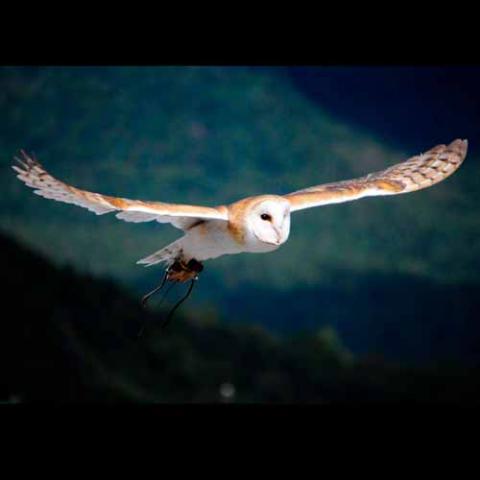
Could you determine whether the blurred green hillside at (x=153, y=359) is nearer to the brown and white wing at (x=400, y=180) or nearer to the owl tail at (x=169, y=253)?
the owl tail at (x=169, y=253)

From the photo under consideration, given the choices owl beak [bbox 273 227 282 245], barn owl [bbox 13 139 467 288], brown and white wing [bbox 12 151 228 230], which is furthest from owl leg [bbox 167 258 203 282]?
owl beak [bbox 273 227 282 245]

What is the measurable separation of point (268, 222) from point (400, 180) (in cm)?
79

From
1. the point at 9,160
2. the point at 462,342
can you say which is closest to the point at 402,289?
the point at 462,342

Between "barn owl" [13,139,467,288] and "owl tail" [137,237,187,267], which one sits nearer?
"barn owl" [13,139,467,288]

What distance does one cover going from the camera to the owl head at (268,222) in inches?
116

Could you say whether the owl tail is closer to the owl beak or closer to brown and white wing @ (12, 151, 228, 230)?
brown and white wing @ (12, 151, 228, 230)

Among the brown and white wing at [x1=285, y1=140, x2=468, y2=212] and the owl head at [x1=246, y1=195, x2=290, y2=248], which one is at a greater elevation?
the brown and white wing at [x1=285, y1=140, x2=468, y2=212]

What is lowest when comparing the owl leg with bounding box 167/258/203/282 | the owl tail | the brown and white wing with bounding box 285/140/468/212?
the owl leg with bounding box 167/258/203/282

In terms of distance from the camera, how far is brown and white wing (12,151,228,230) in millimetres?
2764

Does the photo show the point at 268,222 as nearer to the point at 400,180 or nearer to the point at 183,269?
the point at 183,269

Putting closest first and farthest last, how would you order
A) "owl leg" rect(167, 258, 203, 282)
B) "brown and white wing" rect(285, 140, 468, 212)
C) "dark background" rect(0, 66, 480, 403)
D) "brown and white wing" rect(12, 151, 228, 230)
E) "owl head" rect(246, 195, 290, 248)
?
"brown and white wing" rect(12, 151, 228, 230)
"owl head" rect(246, 195, 290, 248)
"brown and white wing" rect(285, 140, 468, 212)
"owl leg" rect(167, 258, 203, 282)
"dark background" rect(0, 66, 480, 403)

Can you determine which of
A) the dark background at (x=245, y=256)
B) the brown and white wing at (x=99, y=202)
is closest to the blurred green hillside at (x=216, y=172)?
the dark background at (x=245, y=256)

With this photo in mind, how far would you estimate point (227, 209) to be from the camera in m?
3.06

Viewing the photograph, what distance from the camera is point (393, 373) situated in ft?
13.4
